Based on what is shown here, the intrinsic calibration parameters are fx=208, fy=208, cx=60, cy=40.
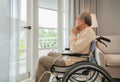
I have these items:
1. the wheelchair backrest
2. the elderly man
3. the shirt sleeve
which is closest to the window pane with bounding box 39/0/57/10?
the elderly man

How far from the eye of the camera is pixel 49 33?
3.95m

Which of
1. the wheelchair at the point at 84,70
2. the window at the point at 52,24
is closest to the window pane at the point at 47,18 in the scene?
the window at the point at 52,24

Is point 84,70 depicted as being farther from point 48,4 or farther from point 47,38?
point 48,4

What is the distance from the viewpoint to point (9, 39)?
7.93ft

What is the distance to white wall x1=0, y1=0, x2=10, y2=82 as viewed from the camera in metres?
2.34

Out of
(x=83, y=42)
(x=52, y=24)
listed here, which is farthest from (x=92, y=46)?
(x=52, y=24)

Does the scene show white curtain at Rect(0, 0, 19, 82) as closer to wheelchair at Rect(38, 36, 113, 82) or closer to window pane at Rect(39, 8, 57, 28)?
wheelchair at Rect(38, 36, 113, 82)

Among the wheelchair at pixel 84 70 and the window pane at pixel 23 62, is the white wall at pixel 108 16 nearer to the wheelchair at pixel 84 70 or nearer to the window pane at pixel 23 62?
the window pane at pixel 23 62

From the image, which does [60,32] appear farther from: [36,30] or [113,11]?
[113,11]

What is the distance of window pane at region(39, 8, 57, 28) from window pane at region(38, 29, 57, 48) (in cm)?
11

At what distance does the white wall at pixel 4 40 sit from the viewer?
234 centimetres

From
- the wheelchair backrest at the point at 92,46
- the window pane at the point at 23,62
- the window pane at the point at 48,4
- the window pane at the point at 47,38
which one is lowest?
the window pane at the point at 23,62

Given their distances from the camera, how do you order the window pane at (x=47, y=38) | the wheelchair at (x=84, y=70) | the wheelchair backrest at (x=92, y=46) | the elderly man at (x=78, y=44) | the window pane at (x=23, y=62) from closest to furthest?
the wheelchair at (x=84, y=70) → the wheelchair backrest at (x=92, y=46) → the elderly man at (x=78, y=44) → the window pane at (x=23, y=62) → the window pane at (x=47, y=38)

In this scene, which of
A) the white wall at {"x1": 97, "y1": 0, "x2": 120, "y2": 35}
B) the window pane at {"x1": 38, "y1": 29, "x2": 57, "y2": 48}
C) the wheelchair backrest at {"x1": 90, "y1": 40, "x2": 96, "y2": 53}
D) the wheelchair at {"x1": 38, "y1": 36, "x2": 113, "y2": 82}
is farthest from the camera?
the white wall at {"x1": 97, "y1": 0, "x2": 120, "y2": 35}
